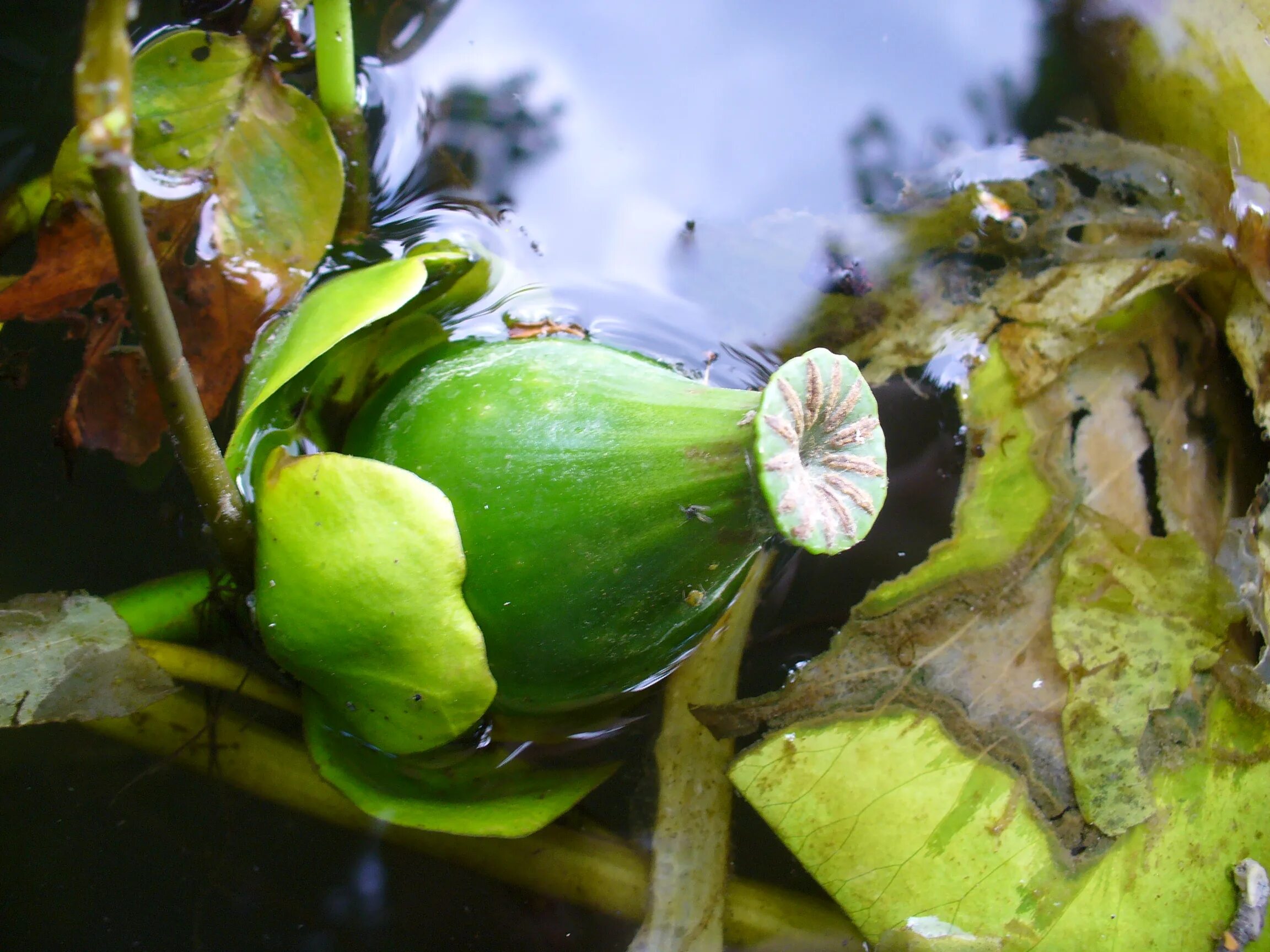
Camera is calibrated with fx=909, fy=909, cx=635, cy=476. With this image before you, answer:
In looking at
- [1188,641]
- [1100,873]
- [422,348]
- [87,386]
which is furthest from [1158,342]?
[87,386]

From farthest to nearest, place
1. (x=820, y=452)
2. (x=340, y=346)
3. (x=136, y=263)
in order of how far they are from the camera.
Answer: (x=340, y=346), (x=820, y=452), (x=136, y=263)

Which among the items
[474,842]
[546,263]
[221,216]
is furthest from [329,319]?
[474,842]

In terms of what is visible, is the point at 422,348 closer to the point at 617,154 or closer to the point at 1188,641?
the point at 617,154

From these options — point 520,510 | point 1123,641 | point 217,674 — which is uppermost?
point 520,510

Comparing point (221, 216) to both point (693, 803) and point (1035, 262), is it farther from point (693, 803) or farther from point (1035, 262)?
point (1035, 262)

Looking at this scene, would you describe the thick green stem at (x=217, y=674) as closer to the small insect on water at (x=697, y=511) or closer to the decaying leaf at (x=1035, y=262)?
the small insect on water at (x=697, y=511)

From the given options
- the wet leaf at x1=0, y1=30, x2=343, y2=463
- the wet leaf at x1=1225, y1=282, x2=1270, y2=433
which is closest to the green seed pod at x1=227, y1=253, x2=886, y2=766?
the wet leaf at x1=0, y1=30, x2=343, y2=463
